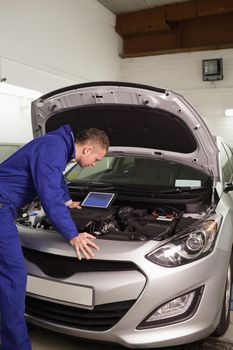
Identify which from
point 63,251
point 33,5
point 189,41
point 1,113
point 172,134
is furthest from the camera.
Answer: point 189,41

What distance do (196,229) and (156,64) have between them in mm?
7151

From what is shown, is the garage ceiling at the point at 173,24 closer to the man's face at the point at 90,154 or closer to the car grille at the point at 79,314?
the man's face at the point at 90,154

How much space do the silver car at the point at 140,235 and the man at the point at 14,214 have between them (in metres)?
0.16

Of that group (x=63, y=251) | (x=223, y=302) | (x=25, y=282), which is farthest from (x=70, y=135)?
(x=223, y=302)

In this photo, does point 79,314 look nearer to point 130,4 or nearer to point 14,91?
point 14,91

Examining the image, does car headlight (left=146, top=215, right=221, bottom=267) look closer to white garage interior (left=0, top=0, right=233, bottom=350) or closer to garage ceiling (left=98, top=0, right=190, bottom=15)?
white garage interior (left=0, top=0, right=233, bottom=350)

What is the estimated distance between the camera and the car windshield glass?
3037 millimetres

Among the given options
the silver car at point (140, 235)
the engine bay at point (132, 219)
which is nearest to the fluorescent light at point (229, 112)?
the silver car at point (140, 235)

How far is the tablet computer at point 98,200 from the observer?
2.66 meters

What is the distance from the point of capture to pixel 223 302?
2.28 meters

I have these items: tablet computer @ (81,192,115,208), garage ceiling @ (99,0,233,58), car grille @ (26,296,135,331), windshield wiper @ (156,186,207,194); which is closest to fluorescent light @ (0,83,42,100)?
tablet computer @ (81,192,115,208)

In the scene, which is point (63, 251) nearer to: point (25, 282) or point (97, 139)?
point (25, 282)

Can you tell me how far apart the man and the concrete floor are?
1.23 feet

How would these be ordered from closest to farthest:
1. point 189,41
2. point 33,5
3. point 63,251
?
point 63,251 < point 33,5 < point 189,41
